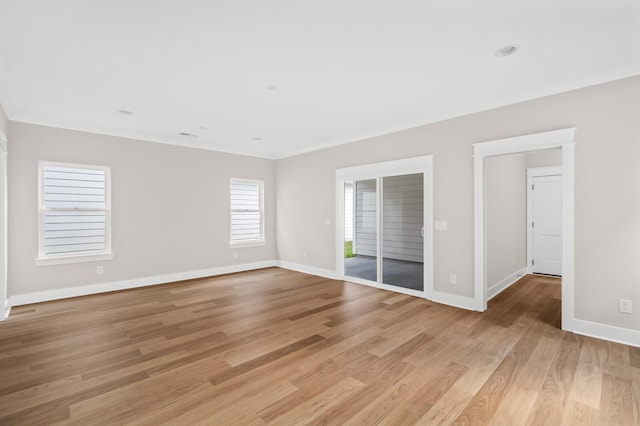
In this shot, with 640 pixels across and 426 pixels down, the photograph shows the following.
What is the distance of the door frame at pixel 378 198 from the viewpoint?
4504 mm

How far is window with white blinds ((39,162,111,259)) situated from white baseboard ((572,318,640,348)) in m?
6.54

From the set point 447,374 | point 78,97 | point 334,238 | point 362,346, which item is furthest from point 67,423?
point 334,238

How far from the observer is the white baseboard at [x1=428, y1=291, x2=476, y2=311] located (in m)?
4.07

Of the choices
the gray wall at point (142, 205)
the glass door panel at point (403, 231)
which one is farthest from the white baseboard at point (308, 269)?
the glass door panel at point (403, 231)

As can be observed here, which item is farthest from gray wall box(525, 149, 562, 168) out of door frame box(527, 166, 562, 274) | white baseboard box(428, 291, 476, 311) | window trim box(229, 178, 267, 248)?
window trim box(229, 178, 267, 248)

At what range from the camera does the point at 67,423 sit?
74.5 inches

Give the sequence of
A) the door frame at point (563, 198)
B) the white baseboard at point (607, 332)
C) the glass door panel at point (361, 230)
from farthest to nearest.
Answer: the glass door panel at point (361, 230) < the door frame at point (563, 198) < the white baseboard at point (607, 332)

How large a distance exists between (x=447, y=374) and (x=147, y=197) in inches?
209

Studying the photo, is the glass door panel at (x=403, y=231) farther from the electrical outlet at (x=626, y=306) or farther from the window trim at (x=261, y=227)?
the window trim at (x=261, y=227)

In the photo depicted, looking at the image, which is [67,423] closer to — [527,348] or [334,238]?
[527,348]

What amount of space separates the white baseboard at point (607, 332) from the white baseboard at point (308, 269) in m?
3.63

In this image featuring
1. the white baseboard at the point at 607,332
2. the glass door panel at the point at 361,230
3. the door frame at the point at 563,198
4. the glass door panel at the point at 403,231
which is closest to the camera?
the white baseboard at the point at 607,332

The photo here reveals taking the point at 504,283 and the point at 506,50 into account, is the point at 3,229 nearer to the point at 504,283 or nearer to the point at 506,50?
the point at 506,50

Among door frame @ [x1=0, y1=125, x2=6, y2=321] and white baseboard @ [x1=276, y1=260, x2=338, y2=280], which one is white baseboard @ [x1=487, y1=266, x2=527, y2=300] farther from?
door frame @ [x1=0, y1=125, x2=6, y2=321]
